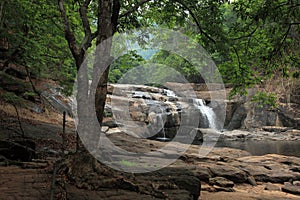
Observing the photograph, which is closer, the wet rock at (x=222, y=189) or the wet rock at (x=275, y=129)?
the wet rock at (x=222, y=189)

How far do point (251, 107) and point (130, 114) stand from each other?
49.1 feet

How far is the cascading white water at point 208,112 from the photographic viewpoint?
2545 cm

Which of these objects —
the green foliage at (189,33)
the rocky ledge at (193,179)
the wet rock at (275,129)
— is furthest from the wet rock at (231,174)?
the wet rock at (275,129)

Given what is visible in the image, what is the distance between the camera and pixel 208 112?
26.1m

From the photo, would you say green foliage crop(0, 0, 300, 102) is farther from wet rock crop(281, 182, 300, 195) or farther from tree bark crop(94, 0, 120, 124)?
wet rock crop(281, 182, 300, 195)

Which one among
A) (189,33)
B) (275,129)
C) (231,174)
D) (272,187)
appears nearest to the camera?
(189,33)

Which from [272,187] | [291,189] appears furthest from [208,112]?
[291,189]

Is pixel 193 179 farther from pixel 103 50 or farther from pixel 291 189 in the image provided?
pixel 291 189

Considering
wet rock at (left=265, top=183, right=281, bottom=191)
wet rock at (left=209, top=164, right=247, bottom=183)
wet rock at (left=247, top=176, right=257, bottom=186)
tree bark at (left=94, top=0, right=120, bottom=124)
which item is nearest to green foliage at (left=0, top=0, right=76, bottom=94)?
tree bark at (left=94, top=0, right=120, bottom=124)

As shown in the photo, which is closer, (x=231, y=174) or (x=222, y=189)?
(x=222, y=189)

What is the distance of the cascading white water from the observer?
25.5 meters

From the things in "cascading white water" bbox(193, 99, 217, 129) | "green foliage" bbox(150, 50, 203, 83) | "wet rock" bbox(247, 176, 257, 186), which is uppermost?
"green foliage" bbox(150, 50, 203, 83)

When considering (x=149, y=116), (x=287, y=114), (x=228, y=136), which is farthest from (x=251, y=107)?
(x=149, y=116)

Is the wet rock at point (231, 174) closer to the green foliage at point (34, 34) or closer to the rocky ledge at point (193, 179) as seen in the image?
the rocky ledge at point (193, 179)
